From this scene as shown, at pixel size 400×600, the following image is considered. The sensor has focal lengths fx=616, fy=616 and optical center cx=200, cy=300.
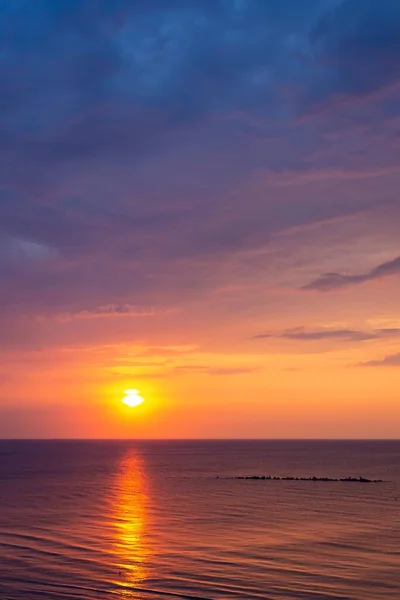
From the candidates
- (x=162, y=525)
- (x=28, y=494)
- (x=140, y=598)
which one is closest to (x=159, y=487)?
(x=28, y=494)

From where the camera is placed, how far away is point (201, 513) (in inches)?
3334

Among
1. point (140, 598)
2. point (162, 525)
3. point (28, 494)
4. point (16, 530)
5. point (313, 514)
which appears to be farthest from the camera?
point (28, 494)

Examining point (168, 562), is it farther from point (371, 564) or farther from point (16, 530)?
point (16, 530)

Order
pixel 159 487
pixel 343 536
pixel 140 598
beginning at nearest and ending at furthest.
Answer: pixel 140 598, pixel 343 536, pixel 159 487

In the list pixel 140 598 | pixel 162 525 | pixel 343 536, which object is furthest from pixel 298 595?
pixel 162 525

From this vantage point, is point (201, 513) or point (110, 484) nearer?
point (201, 513)

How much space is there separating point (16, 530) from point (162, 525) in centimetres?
1710

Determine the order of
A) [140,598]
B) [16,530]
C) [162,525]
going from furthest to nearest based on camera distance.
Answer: [162,525] → [16,530] → [140,598]

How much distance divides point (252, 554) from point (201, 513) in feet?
Answer: 99.7

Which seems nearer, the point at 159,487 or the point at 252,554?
the point at 252,554

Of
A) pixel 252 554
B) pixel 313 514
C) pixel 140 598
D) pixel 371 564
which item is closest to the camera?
pixel 140 598

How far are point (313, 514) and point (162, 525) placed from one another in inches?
842

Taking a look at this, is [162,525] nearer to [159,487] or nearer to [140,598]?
[140,598]

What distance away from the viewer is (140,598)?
41.5 meters
